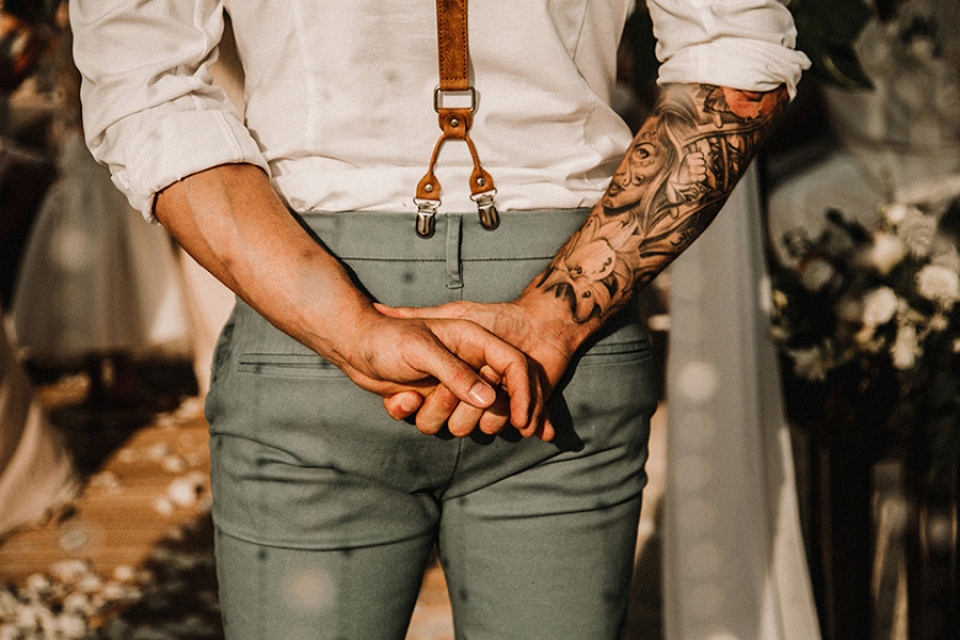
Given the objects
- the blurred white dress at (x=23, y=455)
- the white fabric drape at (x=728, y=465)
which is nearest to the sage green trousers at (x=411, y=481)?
the white fabric drape at (x=728, y=465)

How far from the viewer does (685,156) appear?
3.26ft

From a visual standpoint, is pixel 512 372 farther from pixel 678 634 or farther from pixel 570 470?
pixel 678 634

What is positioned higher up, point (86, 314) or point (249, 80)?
point (249, 80)

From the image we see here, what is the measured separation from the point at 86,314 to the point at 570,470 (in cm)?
409

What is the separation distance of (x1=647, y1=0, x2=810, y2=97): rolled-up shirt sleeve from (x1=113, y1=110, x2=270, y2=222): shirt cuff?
45cm

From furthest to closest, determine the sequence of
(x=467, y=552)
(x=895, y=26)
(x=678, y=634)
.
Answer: (x=895, y=26), (x=678, y=634), (x=467, y=552)

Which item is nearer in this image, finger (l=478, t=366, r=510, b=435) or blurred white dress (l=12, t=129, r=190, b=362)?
finger (l=478, t=366, r=510, b=435)

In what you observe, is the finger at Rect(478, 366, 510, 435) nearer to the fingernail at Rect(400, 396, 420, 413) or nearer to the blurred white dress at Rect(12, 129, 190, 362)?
the fingernail at Rect(400, 396, 420, 413)

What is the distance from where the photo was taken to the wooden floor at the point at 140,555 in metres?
2.88

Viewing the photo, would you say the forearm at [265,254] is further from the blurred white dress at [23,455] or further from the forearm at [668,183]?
the blurred white dress at [23,455]

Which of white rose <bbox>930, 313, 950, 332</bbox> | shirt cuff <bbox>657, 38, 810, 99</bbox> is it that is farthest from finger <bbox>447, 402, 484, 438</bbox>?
white rose <bbox>930, 313, 950, 332</bbox>

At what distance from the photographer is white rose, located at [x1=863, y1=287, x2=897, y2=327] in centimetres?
199

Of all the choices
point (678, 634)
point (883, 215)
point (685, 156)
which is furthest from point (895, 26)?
point (685, 156)

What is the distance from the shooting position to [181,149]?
89 centimetres
